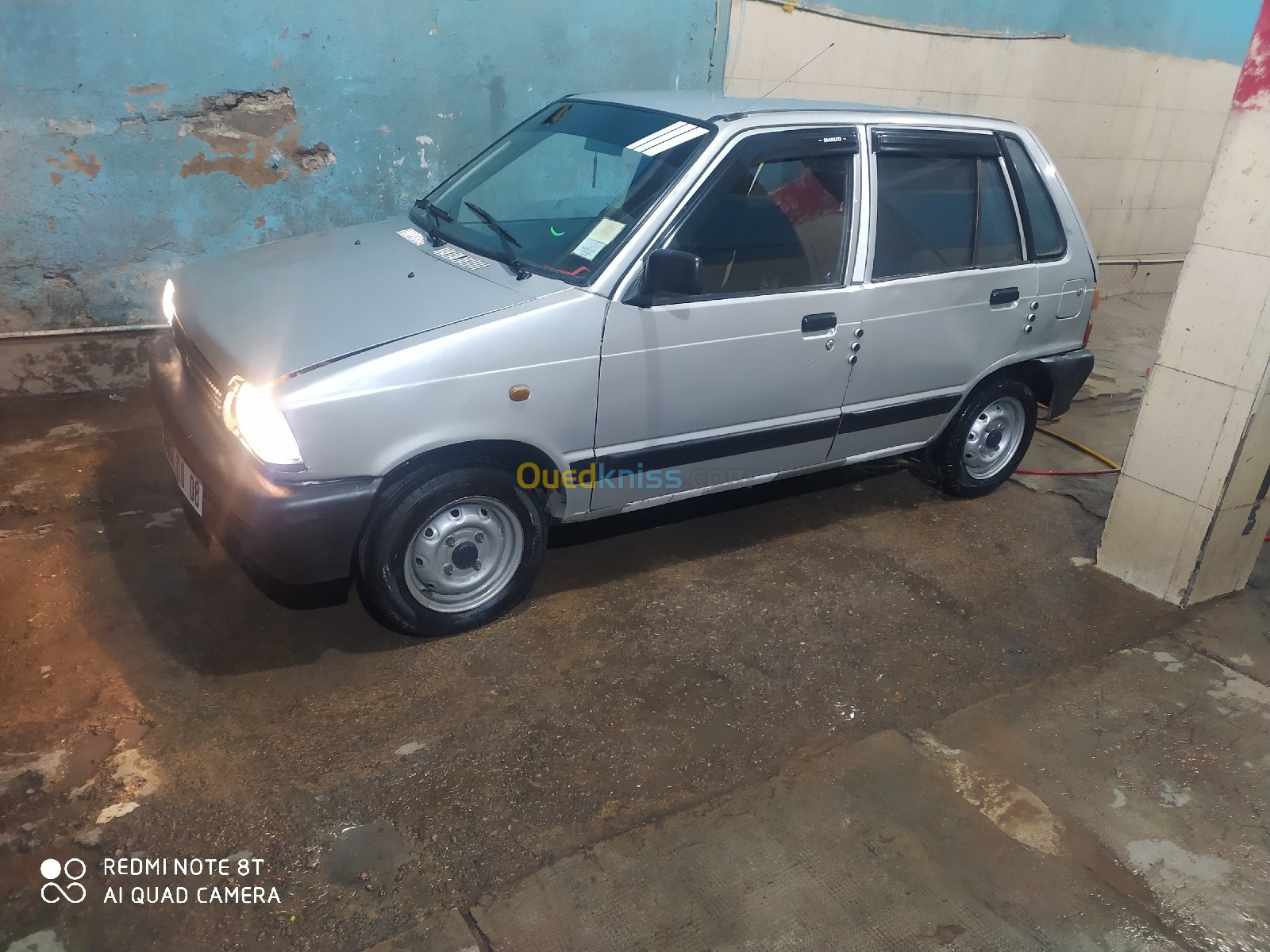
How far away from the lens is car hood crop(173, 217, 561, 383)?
304 cm

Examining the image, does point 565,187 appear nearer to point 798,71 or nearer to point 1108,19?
point 798,71

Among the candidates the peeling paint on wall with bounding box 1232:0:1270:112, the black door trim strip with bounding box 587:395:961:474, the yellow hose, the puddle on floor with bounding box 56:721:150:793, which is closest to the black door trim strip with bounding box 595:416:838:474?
the black door trim strip with bounding box 587:395:961:474

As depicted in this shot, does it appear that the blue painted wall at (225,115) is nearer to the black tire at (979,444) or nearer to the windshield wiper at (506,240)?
the windshield wiper at (506,240)

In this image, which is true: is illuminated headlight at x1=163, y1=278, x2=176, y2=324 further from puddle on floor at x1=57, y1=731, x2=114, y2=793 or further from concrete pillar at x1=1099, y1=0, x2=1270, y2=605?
concrete pillar at x1=1099, y1=0, x2=1270, y2=605

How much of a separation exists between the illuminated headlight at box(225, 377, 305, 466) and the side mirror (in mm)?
1320

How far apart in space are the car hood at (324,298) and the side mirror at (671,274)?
33 cm

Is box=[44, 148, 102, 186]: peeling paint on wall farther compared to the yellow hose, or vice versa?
the yellow hose

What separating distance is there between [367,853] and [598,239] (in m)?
2.21

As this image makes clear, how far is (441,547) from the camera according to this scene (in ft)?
10.9

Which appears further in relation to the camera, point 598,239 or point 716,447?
point 716,447

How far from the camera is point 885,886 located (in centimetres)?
258

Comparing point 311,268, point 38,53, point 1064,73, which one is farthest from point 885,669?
point 1064,73

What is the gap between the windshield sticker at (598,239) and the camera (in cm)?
338

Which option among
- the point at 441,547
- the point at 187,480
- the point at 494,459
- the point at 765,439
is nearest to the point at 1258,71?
the point at 765,439
